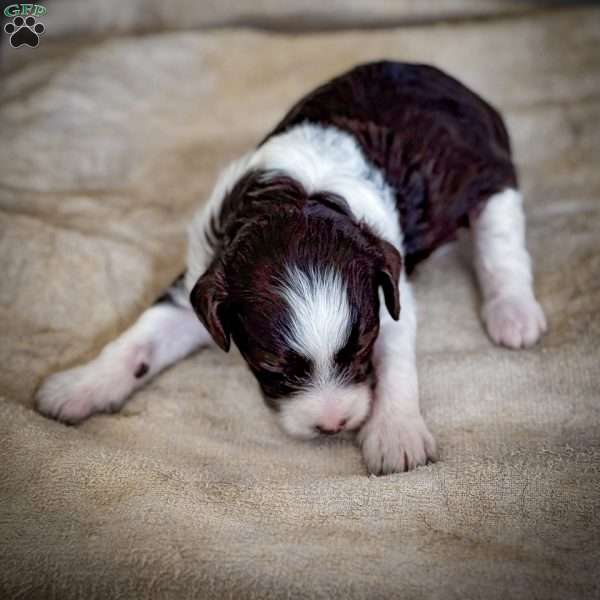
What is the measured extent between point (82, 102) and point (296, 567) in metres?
3.14

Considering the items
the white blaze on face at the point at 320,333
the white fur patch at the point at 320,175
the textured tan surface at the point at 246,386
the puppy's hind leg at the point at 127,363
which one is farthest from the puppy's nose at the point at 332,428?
the puppy's hind leg at the point at 127,363

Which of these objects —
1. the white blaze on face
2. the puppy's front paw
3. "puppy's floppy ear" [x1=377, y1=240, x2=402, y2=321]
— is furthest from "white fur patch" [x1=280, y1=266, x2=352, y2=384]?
the puppy's front paw

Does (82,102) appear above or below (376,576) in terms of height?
above

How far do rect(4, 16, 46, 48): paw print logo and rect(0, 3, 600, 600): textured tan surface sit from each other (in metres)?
0.21

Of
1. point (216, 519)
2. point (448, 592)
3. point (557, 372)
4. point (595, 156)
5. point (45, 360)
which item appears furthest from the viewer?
point (595, 156)

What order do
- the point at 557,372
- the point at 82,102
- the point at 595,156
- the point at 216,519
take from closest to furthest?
the point at 216,519
the point at 557,372
the point at 595,156
the point at 82,102

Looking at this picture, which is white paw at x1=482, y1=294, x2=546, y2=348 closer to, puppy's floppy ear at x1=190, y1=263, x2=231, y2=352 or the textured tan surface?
the textured tan surface

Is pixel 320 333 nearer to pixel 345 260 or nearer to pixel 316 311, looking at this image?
pixel 316 311

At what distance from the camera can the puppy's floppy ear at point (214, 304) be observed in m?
2.16

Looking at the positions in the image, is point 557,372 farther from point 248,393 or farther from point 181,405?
point 181,405

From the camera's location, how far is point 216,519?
2.08 m

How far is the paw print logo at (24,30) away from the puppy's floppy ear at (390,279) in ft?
8.95

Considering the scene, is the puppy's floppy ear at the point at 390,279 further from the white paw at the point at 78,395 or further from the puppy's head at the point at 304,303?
the white paw at the point at 78,395

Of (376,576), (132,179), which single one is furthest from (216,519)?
(132,179)
